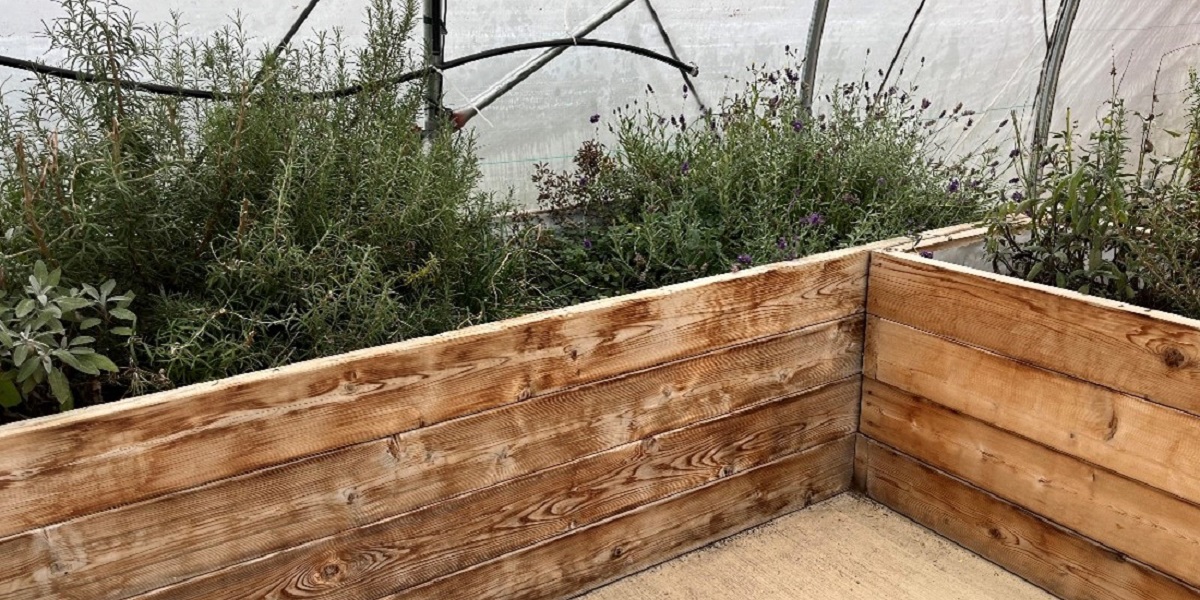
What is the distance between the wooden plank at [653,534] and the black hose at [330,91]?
1.06 meters

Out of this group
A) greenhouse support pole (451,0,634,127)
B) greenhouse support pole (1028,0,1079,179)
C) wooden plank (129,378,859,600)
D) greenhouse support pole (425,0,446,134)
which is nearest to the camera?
wooden plank (129,378,859,600)

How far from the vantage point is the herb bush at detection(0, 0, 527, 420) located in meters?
1.62

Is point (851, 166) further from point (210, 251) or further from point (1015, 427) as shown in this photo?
point (210, 251)

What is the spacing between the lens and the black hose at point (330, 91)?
73.1 inches

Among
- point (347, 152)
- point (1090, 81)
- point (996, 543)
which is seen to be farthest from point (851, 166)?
point (1090, 81)

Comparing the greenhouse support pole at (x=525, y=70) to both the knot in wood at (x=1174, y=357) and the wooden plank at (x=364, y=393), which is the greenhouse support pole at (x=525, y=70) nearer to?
the wooden plank at (x=364, y=393)

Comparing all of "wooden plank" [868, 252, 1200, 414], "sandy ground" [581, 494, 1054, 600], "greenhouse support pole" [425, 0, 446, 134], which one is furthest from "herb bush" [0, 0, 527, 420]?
"wooden plank" [868, 252, 1200, 414]

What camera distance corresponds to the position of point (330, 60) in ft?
7.79

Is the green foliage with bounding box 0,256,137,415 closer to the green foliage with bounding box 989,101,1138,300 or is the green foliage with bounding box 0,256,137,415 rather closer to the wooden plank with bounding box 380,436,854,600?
the wooden plank with bounding box 380,436,854,600

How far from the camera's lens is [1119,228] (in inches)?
83.4

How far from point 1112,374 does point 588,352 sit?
3.51 feet

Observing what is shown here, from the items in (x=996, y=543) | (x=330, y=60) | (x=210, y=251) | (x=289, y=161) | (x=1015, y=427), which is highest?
(x=330, y=60)

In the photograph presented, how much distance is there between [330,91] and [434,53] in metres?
0.53

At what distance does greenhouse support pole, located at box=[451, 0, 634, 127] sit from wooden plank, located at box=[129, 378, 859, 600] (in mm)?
1065
